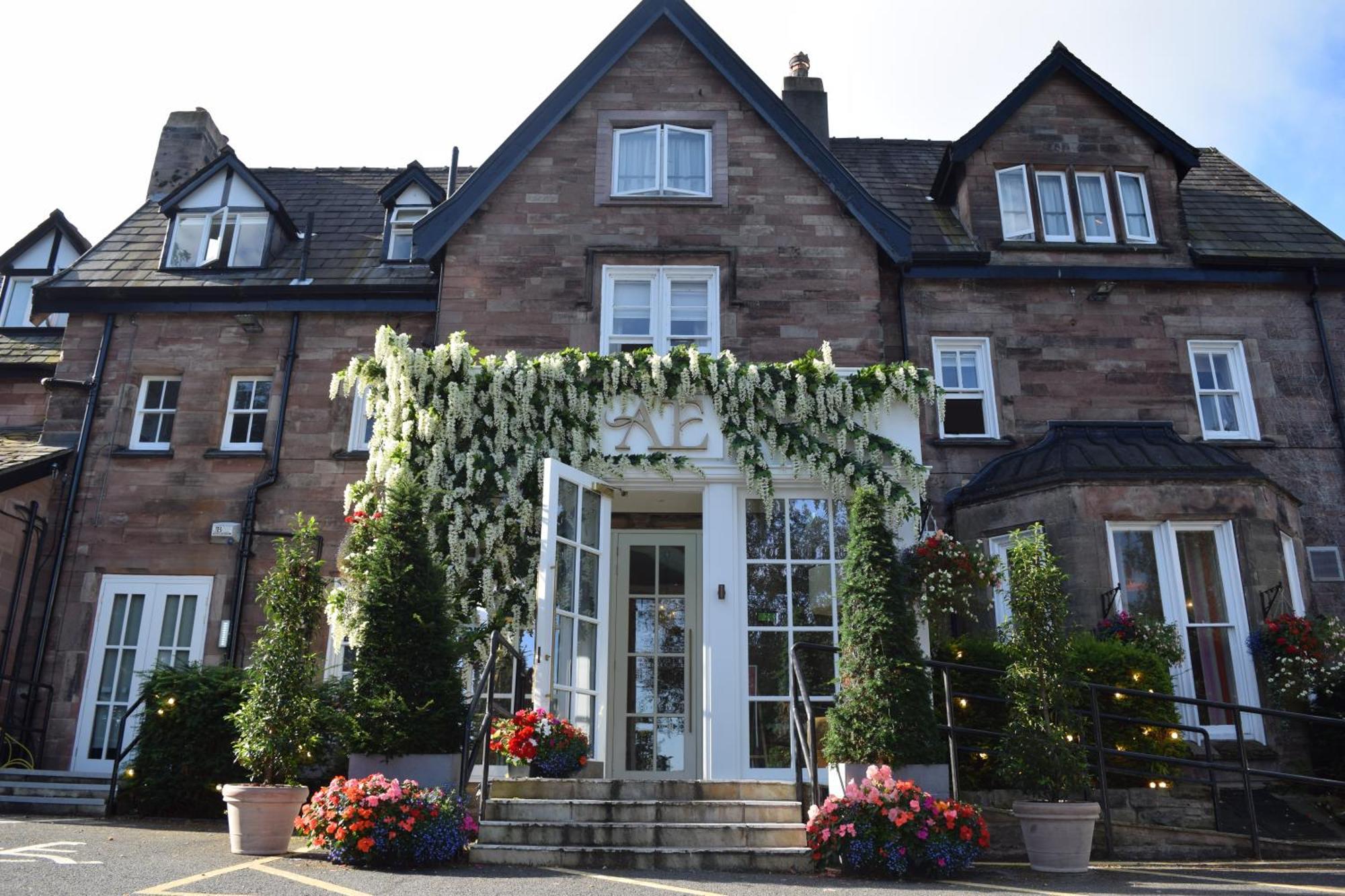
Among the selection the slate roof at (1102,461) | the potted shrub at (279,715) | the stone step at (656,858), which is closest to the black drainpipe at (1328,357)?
the slate roof at (1102,461)

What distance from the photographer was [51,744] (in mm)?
13320

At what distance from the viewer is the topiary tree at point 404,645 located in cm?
827

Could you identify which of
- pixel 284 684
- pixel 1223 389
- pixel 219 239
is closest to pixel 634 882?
pixel 284 684

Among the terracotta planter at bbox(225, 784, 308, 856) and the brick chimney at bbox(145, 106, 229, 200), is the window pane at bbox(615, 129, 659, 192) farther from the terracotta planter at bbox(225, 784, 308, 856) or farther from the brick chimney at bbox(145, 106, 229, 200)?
the terracotta planter at bbox(225, 784, 308, 856)

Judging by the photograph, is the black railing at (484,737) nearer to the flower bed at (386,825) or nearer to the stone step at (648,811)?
the stone step at (648,811)

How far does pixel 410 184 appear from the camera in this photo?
16.4 meters

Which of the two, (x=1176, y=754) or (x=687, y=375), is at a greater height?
(x=687, y=375)

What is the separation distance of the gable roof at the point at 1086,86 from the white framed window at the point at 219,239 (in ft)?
33.9

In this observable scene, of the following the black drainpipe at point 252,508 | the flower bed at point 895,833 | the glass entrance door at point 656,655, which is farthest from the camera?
the black drainpipe at point 252,508

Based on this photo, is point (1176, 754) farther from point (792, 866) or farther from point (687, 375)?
point (687, 375)

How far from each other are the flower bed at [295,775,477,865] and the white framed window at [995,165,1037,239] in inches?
449

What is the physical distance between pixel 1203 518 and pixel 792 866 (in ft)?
23.3

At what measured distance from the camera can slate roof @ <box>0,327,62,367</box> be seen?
16359 mm

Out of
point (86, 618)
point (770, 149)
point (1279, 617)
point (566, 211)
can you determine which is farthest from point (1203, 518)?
point (86, 618)
